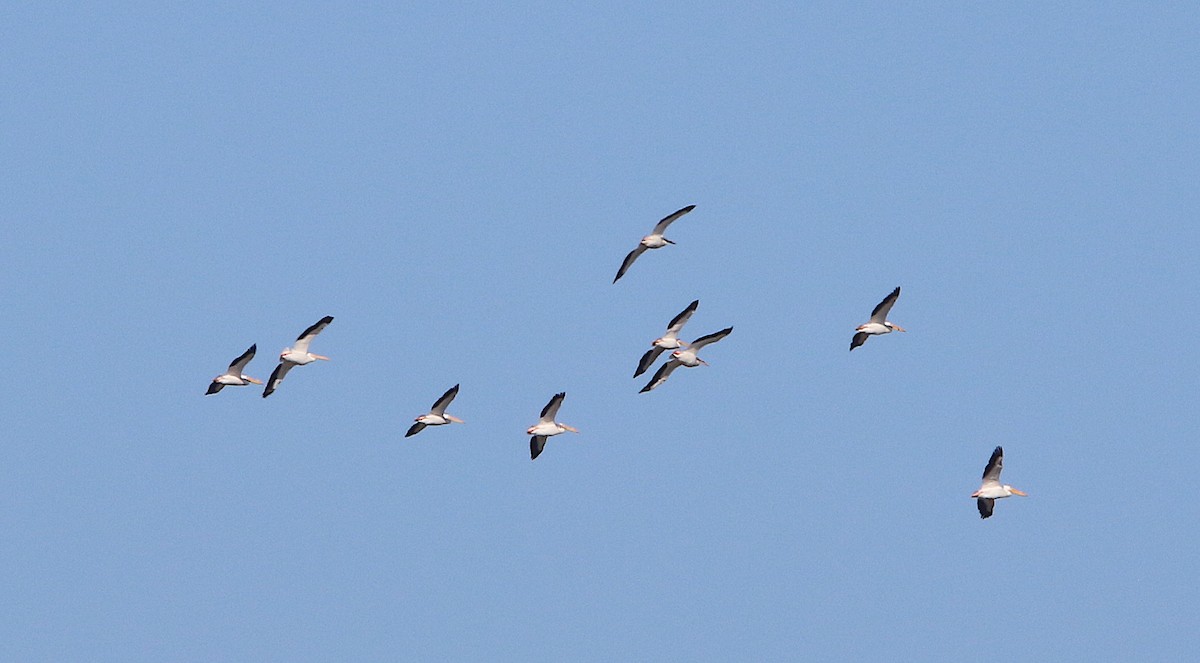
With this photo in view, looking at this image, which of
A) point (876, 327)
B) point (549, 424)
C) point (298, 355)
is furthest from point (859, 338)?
point (298, 355)

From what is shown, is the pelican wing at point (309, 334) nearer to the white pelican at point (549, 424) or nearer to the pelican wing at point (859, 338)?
the white pelican at point (549, 424)

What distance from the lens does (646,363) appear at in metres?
87.2

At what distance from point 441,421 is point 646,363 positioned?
6680mm

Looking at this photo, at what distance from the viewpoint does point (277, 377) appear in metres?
87.9

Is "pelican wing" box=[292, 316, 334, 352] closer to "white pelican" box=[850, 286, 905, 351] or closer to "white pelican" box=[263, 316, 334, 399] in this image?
"white pelican" box=[263, 316, 334, 399]

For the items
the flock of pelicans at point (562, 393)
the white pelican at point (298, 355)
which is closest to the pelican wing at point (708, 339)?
the flock of pelicans at point (562, 393)

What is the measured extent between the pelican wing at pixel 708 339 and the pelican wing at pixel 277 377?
12.6 metres

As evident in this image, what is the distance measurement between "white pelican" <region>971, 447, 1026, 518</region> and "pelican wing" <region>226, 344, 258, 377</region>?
2286cm

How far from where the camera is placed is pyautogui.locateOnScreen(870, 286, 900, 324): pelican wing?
86.4 metres

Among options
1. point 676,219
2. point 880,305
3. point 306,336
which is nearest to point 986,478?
point 880,305

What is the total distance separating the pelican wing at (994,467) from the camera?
84.4 metres

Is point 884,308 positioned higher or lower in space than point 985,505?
higher

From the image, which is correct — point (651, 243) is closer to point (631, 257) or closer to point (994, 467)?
point (631, 257)

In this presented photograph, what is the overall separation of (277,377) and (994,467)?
22597 mm
